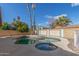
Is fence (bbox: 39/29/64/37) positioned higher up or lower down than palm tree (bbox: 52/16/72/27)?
lower down

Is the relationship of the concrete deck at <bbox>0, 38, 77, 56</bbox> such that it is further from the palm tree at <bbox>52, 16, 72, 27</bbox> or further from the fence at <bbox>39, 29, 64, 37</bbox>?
the palm tree at <bbox>52, 16, 72, 27</bbox>

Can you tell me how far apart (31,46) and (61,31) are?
0.35 m

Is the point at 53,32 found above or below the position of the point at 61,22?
below

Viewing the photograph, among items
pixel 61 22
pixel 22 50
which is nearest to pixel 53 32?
pixel 61 22

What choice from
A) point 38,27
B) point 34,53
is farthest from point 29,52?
point 38,27

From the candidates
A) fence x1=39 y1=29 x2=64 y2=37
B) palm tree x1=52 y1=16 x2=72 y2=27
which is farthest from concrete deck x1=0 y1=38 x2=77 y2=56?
palm tree x1=52 y1=16 x2=72 y2=27

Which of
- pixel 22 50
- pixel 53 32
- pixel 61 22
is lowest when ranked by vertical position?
pixel 22 50

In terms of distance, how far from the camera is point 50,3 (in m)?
2.88

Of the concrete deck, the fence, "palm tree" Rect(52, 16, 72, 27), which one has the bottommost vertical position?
the concrete deck

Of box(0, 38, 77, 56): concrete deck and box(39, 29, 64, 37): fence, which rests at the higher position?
box(39, 29, 64, 37): fence

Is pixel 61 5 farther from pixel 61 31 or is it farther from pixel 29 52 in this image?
pixel 29 52

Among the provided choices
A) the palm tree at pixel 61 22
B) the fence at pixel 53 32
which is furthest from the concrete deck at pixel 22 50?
the palm tree at pixel 61 22

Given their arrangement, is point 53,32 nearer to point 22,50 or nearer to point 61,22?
point 61,22

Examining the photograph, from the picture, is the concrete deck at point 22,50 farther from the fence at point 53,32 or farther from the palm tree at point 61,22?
the palm tree at point 61,22
